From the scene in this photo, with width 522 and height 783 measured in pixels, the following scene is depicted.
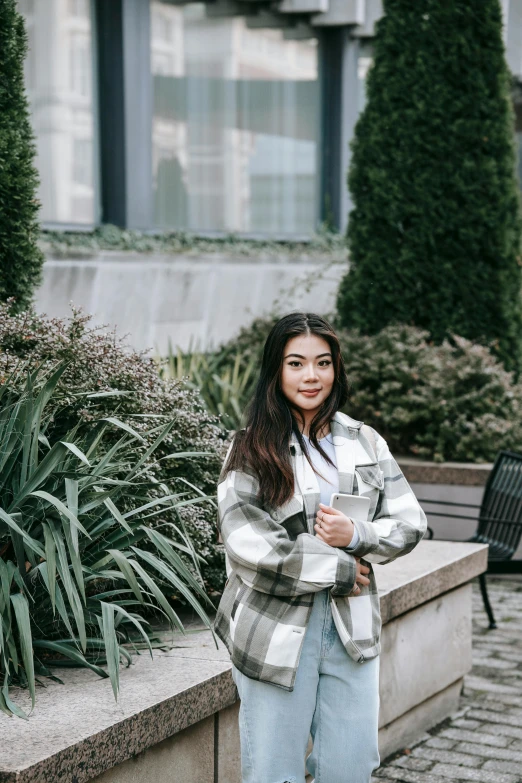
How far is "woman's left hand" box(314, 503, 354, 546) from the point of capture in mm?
2662

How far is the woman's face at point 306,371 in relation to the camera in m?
2.84

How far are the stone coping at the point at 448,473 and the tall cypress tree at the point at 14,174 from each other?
347 centimetres

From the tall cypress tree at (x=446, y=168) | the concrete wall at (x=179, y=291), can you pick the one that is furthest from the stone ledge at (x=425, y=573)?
the tall cypress tree at (x=446, y=168)

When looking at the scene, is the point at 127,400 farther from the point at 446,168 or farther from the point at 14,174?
the point at 446,168

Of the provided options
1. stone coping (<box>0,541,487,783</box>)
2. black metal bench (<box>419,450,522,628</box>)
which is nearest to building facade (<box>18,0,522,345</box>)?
black metal bench (<box>419,450,522,628</box>)

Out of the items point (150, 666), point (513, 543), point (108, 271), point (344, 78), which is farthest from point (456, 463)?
point (344, 78)

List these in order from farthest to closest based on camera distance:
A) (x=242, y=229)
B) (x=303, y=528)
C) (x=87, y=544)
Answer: (x=242, y=229) < (x=87, y=544) < (x=303, y=528)

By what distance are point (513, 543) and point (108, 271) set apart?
4.16 m

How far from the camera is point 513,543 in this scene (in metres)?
6.48

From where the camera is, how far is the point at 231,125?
11.9m

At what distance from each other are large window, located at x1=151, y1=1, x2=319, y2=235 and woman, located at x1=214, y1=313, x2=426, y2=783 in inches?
331

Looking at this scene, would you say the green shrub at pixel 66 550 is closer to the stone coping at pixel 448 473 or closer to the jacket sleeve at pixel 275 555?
the jacket sleeve at pixel 275 555

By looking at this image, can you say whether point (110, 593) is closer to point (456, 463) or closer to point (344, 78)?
point (456, 463)

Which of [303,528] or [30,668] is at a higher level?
[303,528]
